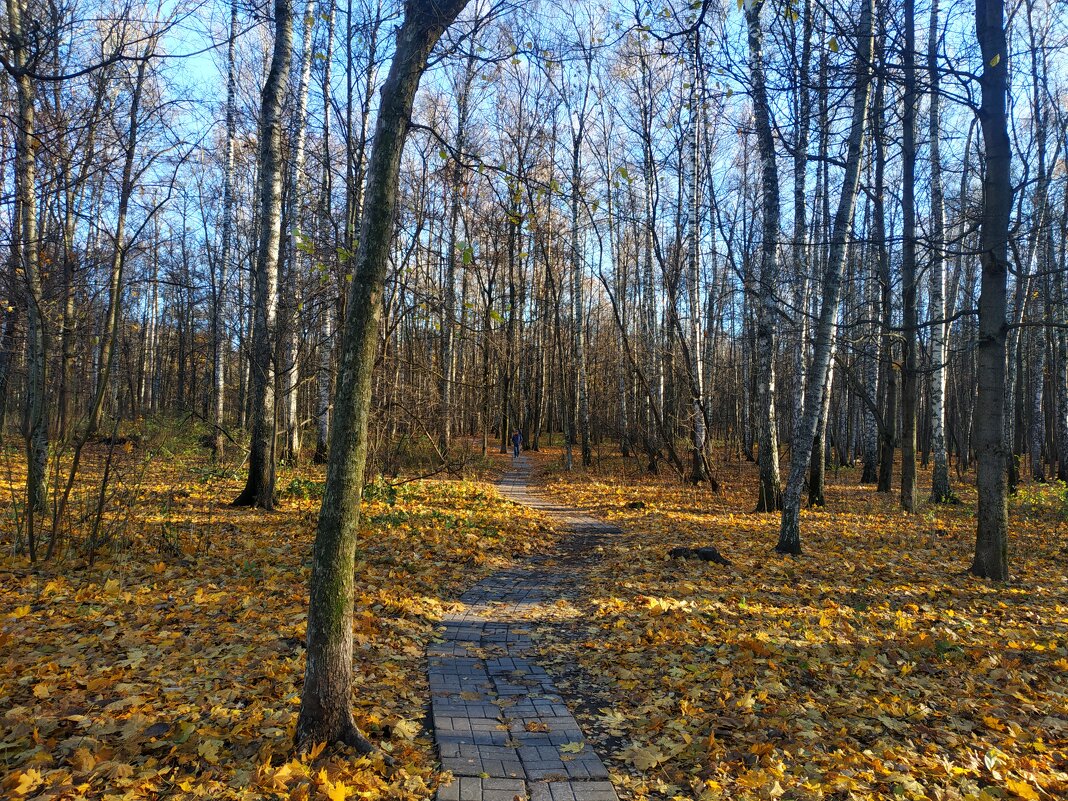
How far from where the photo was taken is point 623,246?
33.8 meters

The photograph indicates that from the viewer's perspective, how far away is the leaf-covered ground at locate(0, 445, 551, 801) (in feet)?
9.75

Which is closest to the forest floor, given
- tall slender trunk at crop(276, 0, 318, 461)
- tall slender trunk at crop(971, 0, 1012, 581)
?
tall slender trunk at crop(971, 0, 1012, 581)

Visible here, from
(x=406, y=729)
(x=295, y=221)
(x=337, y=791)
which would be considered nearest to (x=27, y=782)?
(x=337, y=791)

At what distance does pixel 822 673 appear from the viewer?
462cm

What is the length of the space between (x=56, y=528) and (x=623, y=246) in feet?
101

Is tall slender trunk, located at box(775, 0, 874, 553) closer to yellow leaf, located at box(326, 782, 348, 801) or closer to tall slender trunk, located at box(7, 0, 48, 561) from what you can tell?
yellow leaf, located at box(326, 782, 348, 801)

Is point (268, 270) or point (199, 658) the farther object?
point (268, 270)

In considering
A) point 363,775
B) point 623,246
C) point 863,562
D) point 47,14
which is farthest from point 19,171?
point 623,246

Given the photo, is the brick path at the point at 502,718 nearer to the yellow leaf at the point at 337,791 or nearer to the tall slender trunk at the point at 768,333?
the yellow leaf at the point at 337,791

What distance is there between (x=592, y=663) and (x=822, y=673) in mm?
1785

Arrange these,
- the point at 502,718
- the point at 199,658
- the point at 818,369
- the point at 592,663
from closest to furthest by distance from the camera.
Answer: the point at 502,718, the point at 199,658, the point at 592,663, the point at 818,369

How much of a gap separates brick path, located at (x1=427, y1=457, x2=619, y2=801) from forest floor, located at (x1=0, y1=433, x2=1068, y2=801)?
5.3 inches

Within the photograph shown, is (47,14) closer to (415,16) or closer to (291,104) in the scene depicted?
(415,16)

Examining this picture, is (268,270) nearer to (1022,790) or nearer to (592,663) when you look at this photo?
(592,663)
